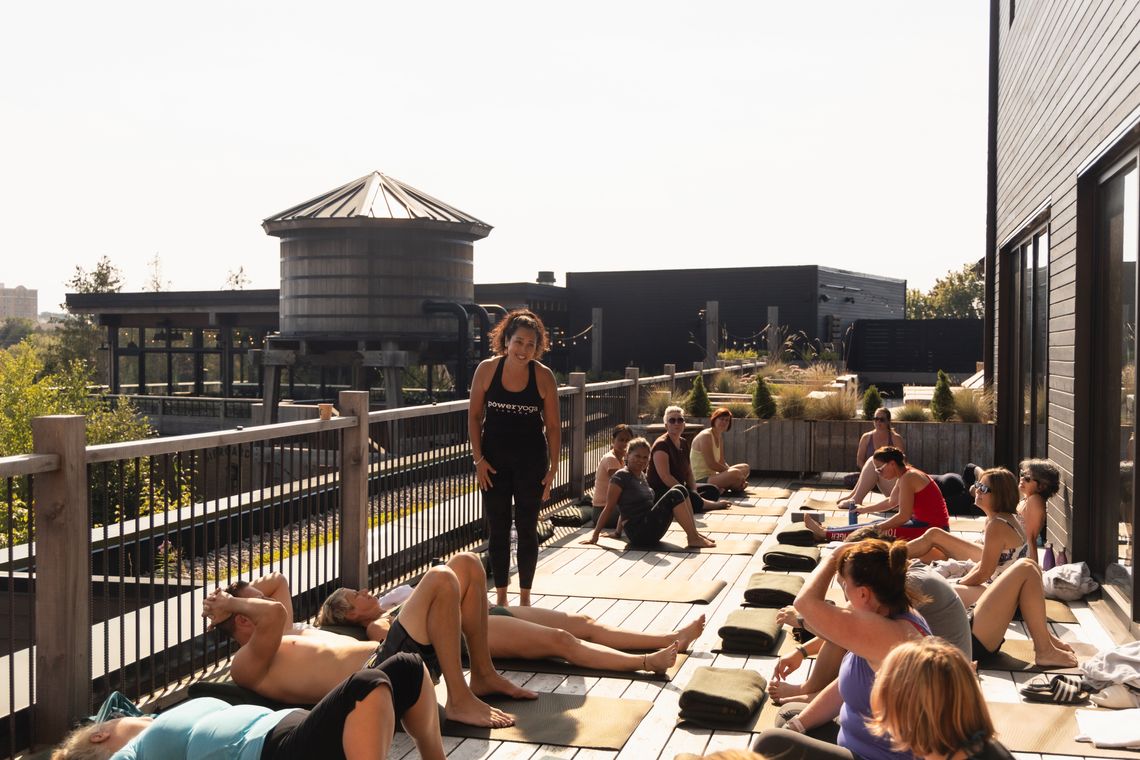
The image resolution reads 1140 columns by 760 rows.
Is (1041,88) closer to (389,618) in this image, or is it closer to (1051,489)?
(1051,489)

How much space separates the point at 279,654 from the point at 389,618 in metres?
1.32

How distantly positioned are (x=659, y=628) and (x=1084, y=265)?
3951 millimetres

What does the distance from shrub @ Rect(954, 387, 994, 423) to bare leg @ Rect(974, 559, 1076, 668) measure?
8.53 meters

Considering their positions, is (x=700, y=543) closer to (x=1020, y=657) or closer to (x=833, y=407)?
(x=1020, y=657)

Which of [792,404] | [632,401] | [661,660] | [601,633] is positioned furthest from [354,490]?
[792,404]

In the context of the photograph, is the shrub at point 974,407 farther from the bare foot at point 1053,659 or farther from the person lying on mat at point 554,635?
the person lying on mat at point 554,635

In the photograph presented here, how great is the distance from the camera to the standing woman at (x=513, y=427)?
6.46 meters

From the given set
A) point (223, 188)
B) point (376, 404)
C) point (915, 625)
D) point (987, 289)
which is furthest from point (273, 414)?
point (223, 188)

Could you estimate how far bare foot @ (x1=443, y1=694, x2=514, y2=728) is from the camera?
15.1ft

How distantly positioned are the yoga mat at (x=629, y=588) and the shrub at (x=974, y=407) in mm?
7248

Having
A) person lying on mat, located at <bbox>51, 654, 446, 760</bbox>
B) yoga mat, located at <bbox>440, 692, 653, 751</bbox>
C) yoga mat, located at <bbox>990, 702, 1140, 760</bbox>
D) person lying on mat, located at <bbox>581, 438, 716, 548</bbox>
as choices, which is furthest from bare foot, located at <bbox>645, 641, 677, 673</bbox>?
person lying on mat, located at <bbox>581, 438, 716, 548</bbox>

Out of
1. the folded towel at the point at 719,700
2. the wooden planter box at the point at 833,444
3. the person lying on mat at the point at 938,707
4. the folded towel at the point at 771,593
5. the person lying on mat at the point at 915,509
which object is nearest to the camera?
the person lying on mat at the point at 938,707

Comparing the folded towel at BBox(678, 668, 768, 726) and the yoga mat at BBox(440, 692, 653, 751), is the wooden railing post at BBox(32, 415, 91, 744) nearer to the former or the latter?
the yoga mat at BBox(440, 692, 653, 751)

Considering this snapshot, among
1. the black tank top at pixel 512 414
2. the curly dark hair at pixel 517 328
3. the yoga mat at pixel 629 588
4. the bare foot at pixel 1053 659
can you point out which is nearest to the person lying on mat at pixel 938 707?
the bare foot at pixel 1053 659
